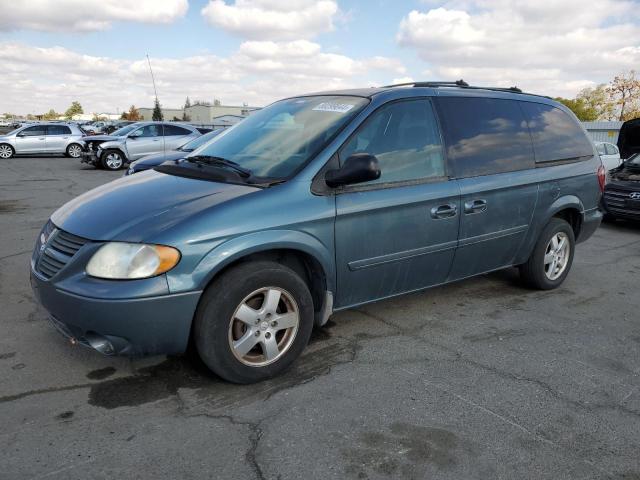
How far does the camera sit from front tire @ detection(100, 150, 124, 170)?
57.4 feet

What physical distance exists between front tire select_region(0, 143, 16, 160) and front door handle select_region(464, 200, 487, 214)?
2321 cm

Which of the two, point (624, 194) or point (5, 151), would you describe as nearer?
point (624, 194)

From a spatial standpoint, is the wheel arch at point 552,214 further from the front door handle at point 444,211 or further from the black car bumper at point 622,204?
the black car bumper at point 622,204

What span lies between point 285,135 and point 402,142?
0.84 metres

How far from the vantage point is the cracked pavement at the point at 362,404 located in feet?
8.00

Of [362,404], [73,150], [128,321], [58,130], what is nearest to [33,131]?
[58,130]

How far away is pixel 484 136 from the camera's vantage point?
425 cm

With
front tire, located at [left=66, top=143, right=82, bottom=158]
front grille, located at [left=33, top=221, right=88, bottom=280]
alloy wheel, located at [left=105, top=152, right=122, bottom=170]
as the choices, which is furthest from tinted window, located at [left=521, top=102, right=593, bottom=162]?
front tire, located at [left=66, top=143, right=82, bottom=158]

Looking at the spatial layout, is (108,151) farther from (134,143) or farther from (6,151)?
(6,151)

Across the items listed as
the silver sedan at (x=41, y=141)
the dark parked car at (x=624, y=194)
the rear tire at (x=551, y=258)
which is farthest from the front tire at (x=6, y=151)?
the rear tire at (x=551, y=258)

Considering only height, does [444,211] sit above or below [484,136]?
below

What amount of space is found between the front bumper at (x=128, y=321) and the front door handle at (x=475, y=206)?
220cm

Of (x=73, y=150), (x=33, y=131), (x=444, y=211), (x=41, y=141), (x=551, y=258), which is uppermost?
(x=33, y=131)

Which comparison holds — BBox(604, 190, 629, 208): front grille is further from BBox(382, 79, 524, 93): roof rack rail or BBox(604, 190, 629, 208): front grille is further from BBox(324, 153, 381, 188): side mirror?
BBox(324, 153, 381, 188): side mirror
